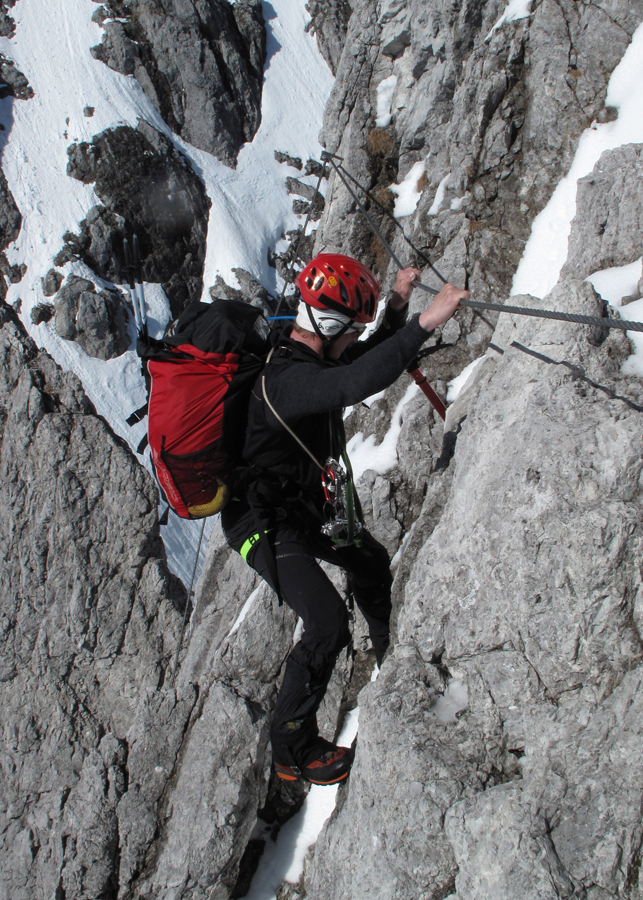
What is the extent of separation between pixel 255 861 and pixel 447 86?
12715mm

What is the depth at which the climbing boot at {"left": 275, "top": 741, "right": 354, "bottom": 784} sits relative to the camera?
15.9ft

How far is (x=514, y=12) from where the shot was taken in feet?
30.0

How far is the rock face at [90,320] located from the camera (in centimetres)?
2320

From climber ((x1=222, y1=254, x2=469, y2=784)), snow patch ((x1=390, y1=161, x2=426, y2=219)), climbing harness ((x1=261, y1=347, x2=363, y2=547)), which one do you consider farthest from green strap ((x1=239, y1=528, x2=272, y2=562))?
snow patch ((x1=390, y1=161, x2=426, y2=219))

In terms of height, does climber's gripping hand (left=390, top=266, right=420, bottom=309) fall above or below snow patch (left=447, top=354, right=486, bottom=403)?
below

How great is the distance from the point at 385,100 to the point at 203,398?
1131 cm

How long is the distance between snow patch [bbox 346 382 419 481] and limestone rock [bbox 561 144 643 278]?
2.58 m

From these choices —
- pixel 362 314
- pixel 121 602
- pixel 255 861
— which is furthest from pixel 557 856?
pixel 121 602

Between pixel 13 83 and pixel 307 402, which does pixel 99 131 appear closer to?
pixel 13 83

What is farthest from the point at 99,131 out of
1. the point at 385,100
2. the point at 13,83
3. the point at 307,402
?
the point at 307,402

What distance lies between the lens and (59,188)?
84.3 feet

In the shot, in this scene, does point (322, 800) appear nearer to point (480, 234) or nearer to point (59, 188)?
point (480, 234)

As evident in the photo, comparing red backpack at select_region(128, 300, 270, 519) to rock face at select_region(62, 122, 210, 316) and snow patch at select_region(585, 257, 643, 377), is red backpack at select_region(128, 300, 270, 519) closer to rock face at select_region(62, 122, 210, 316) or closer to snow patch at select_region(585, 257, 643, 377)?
snow patch at select_region(585, 257, 643, 377)

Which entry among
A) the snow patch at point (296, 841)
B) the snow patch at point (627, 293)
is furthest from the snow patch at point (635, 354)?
the snow patch at point (296, 841)
